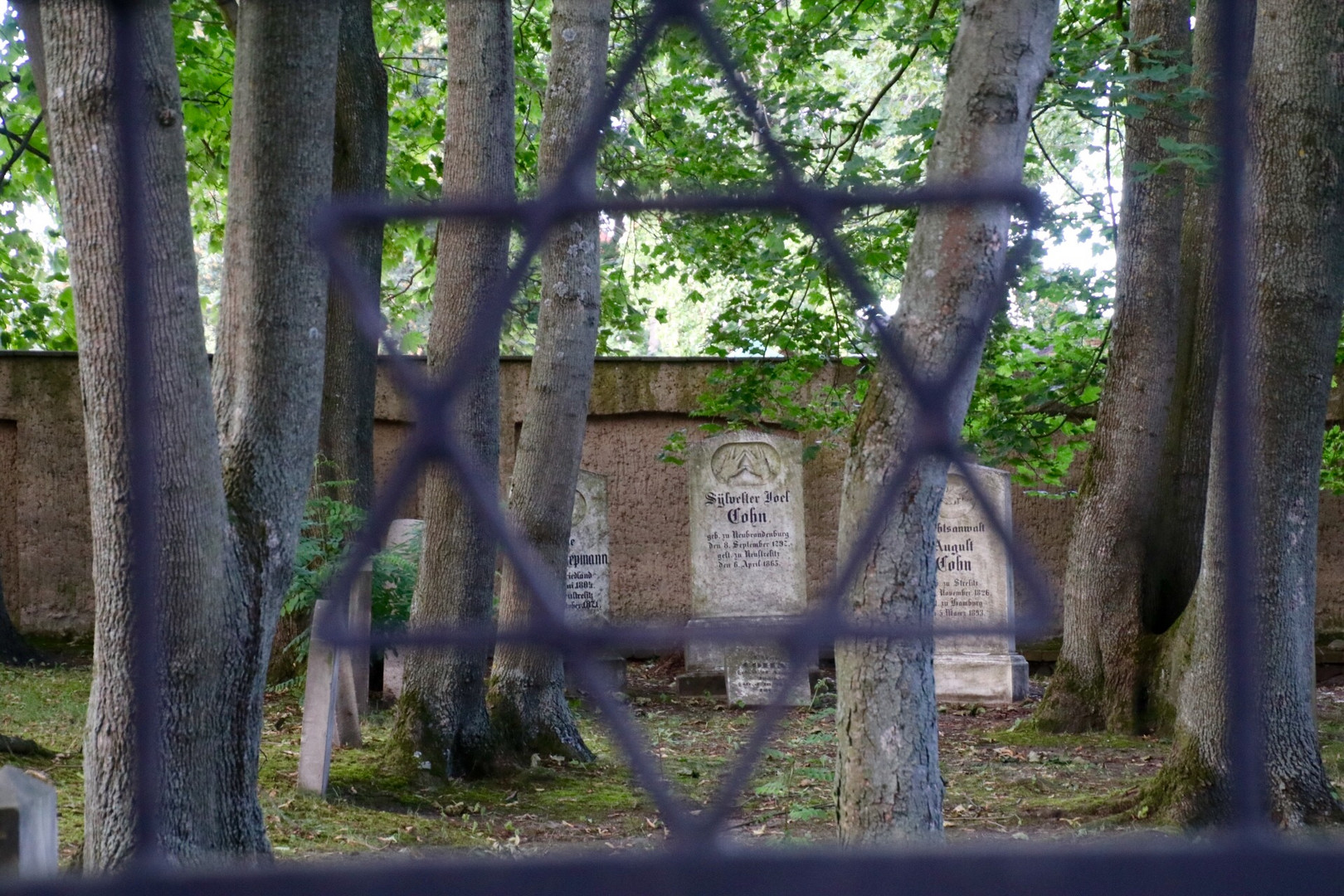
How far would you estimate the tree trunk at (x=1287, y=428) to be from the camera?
15.8 ft

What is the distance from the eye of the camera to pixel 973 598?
9.75 m

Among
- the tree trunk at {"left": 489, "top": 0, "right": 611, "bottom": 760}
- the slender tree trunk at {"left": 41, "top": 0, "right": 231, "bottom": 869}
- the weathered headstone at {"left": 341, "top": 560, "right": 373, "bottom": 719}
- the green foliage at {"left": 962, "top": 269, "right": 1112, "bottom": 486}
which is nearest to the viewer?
the slender tree trunk at {"left": 41, "top": 0, "right": 231, "bottom": 869}

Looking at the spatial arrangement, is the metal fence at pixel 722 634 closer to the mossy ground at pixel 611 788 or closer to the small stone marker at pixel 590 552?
the mossy ground at pixel 611 788

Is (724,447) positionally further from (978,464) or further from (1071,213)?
(1071,213)

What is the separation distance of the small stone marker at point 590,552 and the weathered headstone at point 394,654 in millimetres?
1379

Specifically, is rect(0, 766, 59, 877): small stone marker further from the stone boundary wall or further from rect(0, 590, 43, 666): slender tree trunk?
the stone boundary wall

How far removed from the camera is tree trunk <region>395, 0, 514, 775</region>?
18.7 ft

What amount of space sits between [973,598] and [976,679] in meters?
0.69

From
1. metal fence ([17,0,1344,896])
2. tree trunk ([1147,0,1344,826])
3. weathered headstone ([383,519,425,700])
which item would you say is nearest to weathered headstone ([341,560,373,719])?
weathered headstone ([383,519,425,700])

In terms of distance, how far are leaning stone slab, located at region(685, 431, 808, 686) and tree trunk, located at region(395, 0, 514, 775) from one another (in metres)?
4.20

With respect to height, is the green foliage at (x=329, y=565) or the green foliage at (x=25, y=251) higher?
the green foliage at (x=25, y=251)

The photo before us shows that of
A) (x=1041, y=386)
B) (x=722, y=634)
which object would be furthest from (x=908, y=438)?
(x=1041, y=386)

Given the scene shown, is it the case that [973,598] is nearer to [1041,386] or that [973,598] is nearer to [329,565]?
[1041,386]

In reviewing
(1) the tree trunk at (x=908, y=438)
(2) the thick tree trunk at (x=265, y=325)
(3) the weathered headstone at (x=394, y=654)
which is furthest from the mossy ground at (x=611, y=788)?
(2) the thick tree trunk at (x=265, y=325)
